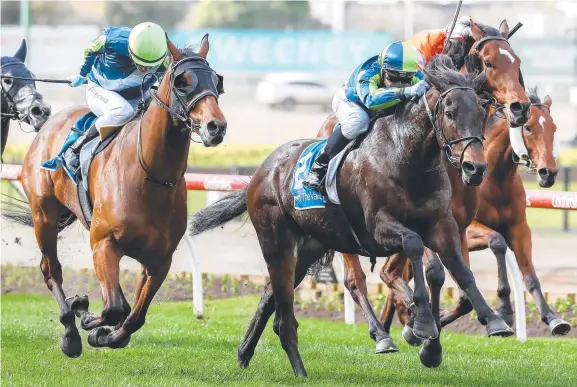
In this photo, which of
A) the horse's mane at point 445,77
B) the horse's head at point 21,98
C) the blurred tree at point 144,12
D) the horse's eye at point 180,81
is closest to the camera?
the horse's mane at point 445,77

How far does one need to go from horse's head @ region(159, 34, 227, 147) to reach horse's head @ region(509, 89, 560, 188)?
221 centimetres

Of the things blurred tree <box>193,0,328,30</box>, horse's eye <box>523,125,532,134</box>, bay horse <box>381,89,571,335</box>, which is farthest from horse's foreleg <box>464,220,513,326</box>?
blurred tree <box>193,0,328,30</box>

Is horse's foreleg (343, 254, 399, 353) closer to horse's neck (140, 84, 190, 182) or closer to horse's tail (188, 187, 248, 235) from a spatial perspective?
horse's tail (188, 187, 248, 235)

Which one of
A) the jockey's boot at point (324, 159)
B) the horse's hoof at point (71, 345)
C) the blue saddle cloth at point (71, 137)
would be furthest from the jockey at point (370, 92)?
the horse's hoof at point (71, 345)

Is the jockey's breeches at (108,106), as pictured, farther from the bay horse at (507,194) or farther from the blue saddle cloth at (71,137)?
the bay horse at (507,194)

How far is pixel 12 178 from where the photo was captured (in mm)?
10148

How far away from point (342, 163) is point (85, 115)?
2.04 metres

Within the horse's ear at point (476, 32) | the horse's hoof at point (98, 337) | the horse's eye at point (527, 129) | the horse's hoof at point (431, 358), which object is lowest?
the horse's hoof at point (98, 337)

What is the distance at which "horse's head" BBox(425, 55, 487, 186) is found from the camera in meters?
5.57

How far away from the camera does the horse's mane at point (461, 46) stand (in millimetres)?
7090

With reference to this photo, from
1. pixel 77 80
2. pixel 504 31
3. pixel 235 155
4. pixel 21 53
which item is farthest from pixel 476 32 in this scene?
pixel 235 155

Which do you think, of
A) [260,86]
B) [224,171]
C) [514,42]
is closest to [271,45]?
[260,86]

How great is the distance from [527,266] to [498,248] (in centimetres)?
22

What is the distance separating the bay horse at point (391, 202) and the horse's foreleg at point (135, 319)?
0.65m
